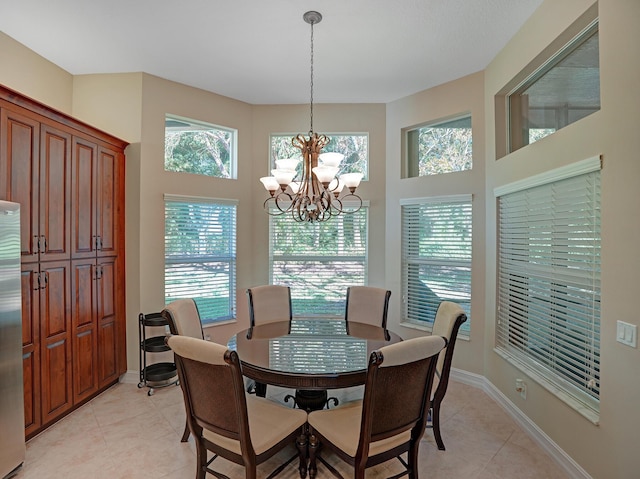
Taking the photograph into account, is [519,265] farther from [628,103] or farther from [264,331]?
[264,331]

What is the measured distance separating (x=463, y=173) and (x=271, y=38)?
91.7 inches

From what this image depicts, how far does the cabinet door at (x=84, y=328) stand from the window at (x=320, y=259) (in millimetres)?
1972

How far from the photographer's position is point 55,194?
2.80 metres

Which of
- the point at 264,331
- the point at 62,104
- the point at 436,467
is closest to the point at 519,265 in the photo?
the point at 436,467

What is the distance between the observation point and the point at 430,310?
4.01 m

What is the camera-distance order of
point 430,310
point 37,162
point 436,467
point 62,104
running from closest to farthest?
point 436,467 → point 37,162 → point 62,104 → point 430,310

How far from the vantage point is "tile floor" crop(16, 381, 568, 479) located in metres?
2.25

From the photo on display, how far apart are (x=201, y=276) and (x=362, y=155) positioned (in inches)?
98.6

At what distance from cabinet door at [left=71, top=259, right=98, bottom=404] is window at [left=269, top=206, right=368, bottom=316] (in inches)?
77.6

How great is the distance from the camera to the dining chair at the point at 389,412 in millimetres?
1699

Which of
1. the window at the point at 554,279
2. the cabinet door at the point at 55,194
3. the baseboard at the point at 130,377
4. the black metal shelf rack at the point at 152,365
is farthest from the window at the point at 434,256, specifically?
the cabinet door at the point at 55,194

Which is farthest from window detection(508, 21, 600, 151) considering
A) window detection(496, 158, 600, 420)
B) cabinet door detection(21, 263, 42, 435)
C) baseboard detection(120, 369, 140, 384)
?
baseboard detection(120, 369, 140, 384)

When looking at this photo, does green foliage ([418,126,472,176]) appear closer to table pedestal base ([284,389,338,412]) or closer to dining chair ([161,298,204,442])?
table pedestal base ([284,389,338,412])

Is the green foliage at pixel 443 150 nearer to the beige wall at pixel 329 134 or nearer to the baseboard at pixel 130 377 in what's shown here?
the beige wall at pixel 329 134
